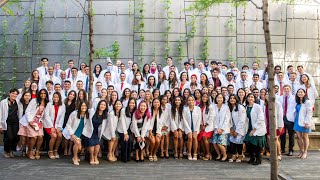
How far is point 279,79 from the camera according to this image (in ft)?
34.5

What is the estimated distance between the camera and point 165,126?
30.2 ft

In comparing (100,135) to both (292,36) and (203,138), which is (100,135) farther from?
(292,36)

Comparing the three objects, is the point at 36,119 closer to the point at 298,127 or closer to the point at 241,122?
the point at 241,122

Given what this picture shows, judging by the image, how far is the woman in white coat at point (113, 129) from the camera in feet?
28.7

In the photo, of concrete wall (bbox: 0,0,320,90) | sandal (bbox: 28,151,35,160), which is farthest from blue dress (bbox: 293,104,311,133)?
sandal (bbox: 28,151,35,160)

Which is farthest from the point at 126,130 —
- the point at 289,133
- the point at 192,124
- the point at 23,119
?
the point at 289,133

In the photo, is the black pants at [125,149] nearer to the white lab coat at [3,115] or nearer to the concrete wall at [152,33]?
the white lab coat at [3,115]

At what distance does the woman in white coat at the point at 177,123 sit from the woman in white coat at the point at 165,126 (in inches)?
4.3

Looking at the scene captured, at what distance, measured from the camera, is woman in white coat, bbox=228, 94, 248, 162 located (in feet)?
28.9

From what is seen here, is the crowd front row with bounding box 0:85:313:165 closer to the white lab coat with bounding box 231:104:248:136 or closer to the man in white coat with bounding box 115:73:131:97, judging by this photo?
the white lab coat with bounding box 231:104:248:136

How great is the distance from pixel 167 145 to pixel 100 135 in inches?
67.4

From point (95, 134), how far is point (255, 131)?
12.0ft

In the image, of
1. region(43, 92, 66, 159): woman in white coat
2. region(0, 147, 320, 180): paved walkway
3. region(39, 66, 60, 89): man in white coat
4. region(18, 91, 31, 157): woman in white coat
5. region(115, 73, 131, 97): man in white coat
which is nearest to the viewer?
region(0, 147, 320, 180): paved walkway

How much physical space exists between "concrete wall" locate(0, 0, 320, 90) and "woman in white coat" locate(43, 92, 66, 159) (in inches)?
183
